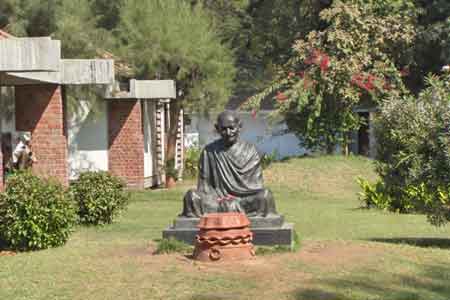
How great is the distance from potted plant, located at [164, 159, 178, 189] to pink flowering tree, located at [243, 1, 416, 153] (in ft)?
12.2

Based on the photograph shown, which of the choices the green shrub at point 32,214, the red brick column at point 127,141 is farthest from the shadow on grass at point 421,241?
the red brick column at point 127,141

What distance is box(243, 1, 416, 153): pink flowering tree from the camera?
28797 millimetres

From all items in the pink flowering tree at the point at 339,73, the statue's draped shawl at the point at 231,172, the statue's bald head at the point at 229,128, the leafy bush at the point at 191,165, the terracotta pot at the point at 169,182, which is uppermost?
the pink flowering tree at the point at 339,73

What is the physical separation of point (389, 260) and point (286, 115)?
1917 cm

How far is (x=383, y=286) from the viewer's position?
31.8 ft

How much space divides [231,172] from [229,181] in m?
0.12

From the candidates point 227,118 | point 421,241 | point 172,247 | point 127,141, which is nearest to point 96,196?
point 227,118

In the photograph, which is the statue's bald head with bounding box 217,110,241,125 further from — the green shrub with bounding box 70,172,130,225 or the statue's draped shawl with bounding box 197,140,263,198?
the green shrub with bounding box 70,172,130,225

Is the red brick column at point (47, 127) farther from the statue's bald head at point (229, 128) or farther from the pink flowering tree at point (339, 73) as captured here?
the pink flowering tree at point (339, 73)

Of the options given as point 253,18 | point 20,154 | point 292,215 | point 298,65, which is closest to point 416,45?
point 298,65

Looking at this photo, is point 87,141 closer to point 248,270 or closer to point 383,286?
point 248,270

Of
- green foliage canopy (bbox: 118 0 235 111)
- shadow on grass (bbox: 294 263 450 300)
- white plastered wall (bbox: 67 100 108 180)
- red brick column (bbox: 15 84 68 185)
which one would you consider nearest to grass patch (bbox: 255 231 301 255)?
shadow on grass (bbox: 294 263 450 300)

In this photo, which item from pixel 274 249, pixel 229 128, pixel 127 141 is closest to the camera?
pixel 274 249

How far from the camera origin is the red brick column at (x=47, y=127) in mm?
19703
